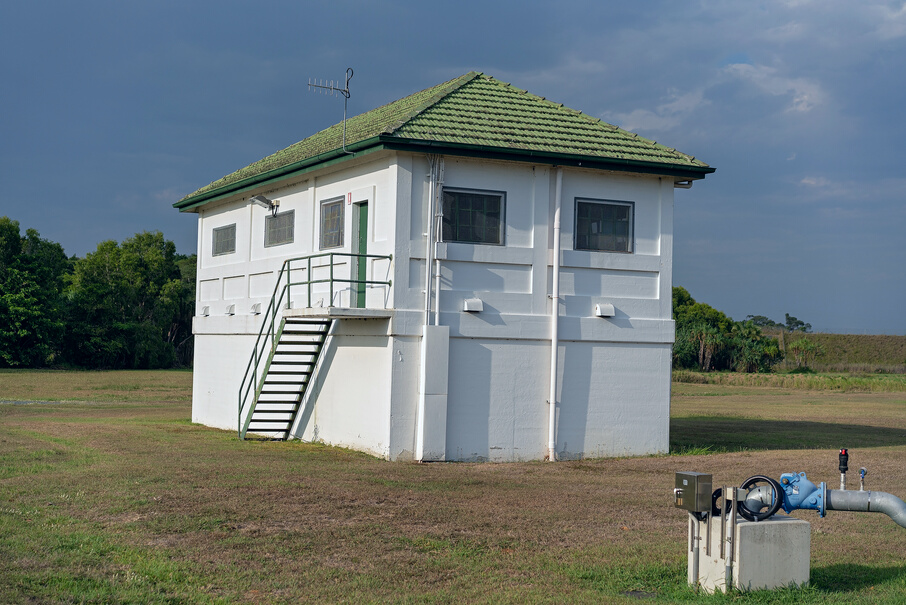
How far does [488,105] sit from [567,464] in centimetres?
770

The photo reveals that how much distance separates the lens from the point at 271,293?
73.5 feet

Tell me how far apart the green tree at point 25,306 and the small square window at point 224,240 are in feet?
122

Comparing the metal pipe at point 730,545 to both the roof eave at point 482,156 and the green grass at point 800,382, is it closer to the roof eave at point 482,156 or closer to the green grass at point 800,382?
the roof eave at point 482,156

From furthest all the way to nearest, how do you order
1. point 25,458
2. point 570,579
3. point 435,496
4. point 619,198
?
point 619,198 < point 25,458 < point 435,496 < point 570,579

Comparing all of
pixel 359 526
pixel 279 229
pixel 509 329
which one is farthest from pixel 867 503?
pixel 279 229

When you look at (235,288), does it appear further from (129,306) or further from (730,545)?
(129,306)

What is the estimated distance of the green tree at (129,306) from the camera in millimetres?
64000

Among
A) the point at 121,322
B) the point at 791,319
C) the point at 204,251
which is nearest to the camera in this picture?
the point at 204,251

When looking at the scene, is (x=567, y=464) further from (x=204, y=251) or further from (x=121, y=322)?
(x=121, y=322)

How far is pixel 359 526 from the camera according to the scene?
1095 cm

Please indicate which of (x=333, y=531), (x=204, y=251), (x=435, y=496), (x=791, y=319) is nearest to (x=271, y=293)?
(x=204, y=251)

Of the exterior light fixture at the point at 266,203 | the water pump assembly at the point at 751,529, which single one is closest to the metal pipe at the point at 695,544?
the water pump assembly at the point at 751,529

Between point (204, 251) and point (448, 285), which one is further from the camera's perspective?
point (204, 251)

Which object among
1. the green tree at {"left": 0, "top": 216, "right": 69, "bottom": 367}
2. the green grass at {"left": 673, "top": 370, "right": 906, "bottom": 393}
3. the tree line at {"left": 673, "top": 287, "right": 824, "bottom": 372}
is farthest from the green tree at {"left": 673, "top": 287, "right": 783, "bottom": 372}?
the green tree at {"left": 0, "top": 216, "right": 69, "bottom": 367}
